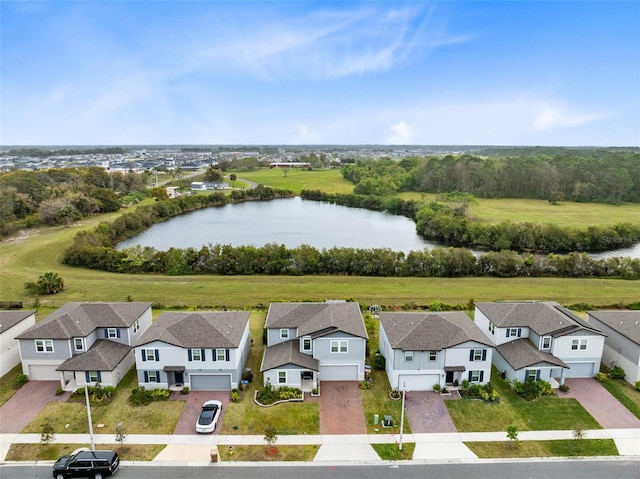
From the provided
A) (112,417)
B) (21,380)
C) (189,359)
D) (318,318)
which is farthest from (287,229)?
(112,417)

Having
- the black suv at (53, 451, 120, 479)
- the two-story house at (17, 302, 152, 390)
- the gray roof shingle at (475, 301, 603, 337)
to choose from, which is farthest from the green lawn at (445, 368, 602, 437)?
the two-story house at (17, 302, 152, 390)

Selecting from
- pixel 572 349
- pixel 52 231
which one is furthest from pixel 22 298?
pixel 572 349

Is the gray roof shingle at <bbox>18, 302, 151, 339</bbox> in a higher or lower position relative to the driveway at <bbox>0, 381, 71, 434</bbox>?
higher

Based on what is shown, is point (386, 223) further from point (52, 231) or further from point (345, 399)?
point (345, 399)

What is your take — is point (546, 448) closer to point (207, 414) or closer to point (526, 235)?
point (207, 414)

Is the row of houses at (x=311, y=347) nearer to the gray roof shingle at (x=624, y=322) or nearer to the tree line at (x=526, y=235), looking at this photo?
the gray roof shingle at (x=624, y=322)

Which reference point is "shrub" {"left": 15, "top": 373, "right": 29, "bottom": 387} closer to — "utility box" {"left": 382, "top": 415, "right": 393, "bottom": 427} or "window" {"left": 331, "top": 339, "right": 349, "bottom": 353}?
"window" {"left": 331, "top": 339, "right": 349, "bottom": 353}
